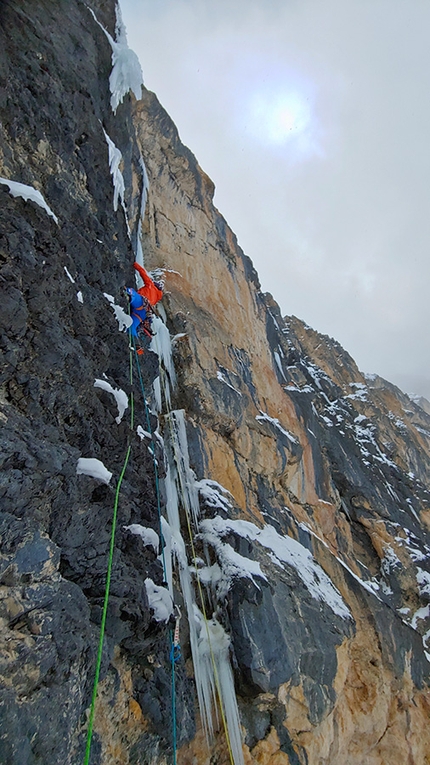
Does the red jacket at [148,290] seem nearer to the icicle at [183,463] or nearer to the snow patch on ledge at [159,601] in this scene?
the icicle at [183,463]

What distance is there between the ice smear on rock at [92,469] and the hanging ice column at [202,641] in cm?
200

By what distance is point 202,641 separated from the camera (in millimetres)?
5543

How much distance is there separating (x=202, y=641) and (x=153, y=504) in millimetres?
2133

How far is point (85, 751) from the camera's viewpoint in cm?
278

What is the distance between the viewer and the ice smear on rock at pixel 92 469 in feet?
12.3

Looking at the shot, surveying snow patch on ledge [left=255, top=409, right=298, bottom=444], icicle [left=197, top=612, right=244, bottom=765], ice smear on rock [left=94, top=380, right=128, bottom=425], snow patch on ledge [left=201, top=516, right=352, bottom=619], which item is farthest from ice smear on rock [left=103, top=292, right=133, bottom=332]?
snow patch on ledge [left=255, top=409, right=298, bottom=444]

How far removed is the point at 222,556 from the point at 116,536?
9.86 ft

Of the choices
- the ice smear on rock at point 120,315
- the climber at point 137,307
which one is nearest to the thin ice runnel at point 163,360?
the climber at point 137,307

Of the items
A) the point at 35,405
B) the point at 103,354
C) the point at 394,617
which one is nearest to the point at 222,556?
the point at 103,354

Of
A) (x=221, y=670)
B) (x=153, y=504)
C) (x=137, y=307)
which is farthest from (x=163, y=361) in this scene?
(x=221, y=670)

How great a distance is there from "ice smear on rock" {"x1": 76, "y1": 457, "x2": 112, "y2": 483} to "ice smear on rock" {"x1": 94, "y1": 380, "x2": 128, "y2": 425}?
2.85 ft

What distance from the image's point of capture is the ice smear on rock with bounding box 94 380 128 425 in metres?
4.71

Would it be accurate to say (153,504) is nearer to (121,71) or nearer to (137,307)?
(137,307)

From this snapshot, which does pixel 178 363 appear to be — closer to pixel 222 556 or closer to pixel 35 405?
pixel 222 556
